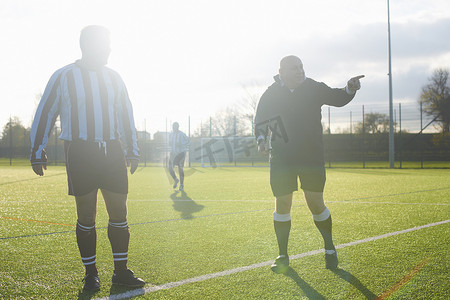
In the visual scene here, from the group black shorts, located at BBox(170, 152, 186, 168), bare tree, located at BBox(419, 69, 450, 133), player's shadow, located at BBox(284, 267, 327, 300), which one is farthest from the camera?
bare tree, located at BBox(419, 69, 450, 133)

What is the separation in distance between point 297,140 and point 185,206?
15.2ft

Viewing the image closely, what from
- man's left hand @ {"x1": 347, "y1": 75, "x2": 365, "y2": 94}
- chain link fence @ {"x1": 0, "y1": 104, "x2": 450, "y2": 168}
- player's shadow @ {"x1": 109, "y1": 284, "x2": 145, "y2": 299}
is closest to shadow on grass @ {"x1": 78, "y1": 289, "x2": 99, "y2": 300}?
player's shadow @ {"x1": 109, "y1": 284, "x2": 145, "y2": 299}

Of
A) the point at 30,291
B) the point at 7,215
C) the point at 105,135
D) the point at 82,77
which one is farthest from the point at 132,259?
the point at 7,215

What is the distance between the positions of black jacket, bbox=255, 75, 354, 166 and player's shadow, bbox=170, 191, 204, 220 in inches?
122

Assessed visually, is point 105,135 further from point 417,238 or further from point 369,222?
point 369,222

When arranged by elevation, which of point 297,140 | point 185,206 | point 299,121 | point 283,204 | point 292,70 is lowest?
point 185,206

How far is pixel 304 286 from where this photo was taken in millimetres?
2967

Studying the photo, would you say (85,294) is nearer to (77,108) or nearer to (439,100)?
(77,108)

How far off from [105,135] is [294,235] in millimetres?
2806

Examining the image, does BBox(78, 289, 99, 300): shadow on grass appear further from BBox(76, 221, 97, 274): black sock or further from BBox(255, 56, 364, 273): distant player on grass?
BBox(255, 56, 364, 273): distant player on grass

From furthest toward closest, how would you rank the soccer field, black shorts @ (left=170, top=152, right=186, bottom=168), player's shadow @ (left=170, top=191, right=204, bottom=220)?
1. black shorts @ (left=170, top=152, right=186, bottom=168)
2. player's shadow @ (left=170, top=191, right=204, bottom=220)
3. the soccer field

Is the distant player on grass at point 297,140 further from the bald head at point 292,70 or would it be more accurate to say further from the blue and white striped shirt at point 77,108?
the blue and white striped shirt at point 77,108

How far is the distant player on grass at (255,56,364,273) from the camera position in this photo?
3.51 m

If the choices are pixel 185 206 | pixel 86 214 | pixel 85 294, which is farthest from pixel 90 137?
pixel 185 206
